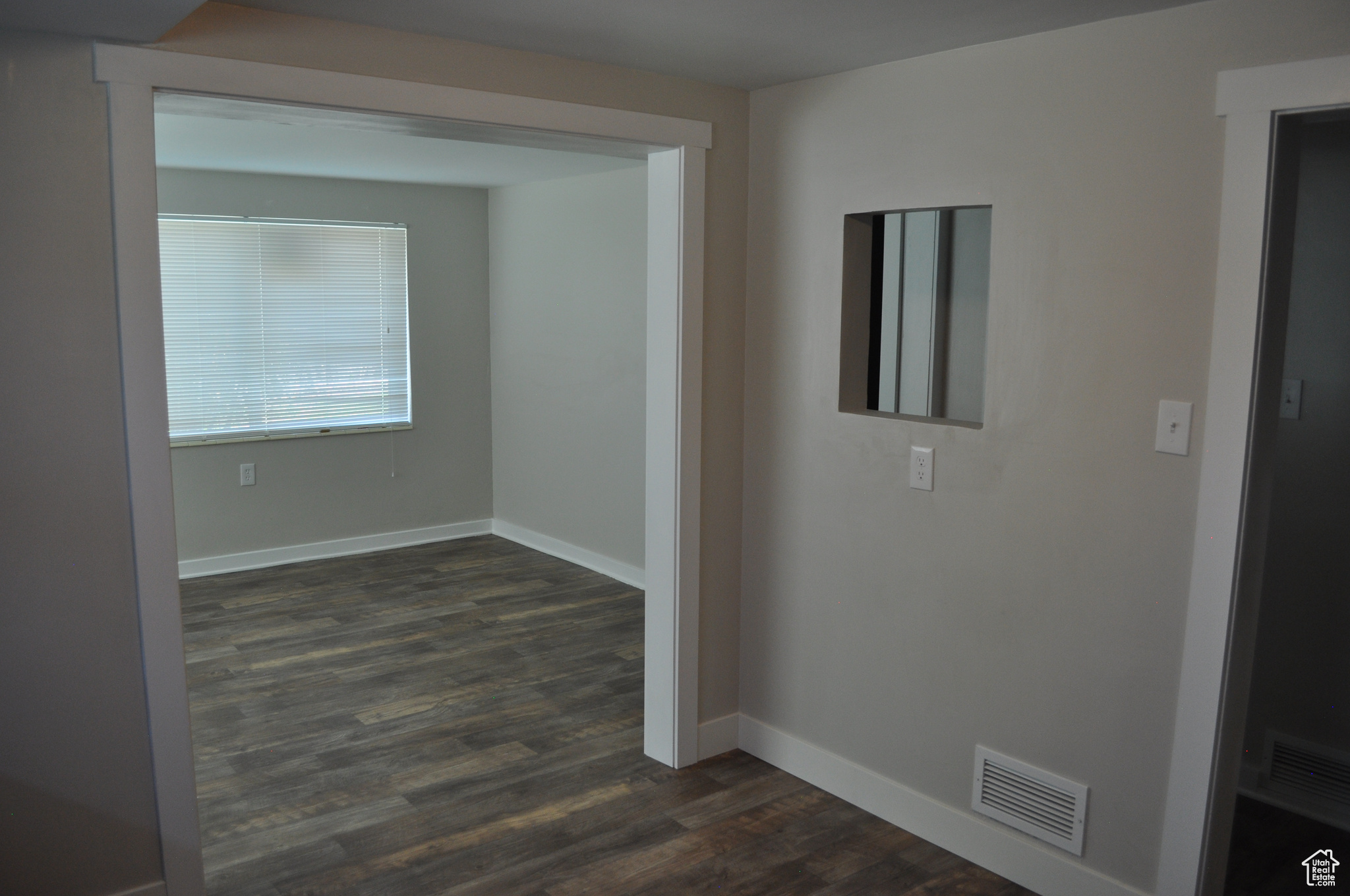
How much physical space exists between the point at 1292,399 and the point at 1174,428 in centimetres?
114

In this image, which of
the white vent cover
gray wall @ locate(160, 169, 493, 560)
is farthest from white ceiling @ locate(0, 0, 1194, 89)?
gray wall @ locate(160, 169, 493, 560)

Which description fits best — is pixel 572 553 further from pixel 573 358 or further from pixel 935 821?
pixel 935 821

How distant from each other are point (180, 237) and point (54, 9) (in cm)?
381

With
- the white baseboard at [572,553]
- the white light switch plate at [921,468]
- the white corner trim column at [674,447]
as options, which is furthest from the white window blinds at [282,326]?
the white light switch plate at [921,468]

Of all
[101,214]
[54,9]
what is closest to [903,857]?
[101,214]

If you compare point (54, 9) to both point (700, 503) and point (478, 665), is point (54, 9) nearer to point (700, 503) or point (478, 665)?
point (700, 503)

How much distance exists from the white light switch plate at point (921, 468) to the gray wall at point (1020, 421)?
1.2 inches

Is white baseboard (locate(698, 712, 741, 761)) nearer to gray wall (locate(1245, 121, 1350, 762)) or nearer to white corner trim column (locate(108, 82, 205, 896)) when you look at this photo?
white corner trim column (locate(108, 82, 205, 896))

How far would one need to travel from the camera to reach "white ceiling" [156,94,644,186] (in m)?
3.92

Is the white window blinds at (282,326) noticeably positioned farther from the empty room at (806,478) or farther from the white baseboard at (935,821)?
the white baseboard at (935,821)

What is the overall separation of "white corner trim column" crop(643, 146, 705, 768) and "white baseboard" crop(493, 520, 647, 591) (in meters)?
2.08

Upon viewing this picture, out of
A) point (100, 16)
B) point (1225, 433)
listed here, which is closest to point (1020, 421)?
point (1225, 433)

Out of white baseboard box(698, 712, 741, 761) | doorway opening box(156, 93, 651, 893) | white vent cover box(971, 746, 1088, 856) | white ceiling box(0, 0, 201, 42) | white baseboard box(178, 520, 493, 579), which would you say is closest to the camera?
white ceiling box(0, 0, 201, 42)

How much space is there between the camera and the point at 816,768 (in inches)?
124
